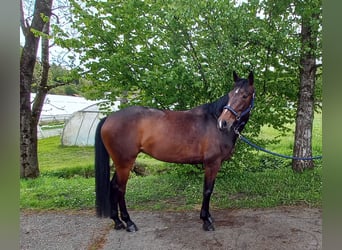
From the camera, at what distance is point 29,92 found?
14.0 ft

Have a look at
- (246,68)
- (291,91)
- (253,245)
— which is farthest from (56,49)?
(253,245)

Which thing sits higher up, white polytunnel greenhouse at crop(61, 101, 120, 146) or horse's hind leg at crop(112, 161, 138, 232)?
white polytunnel greenhouse at crop(61, 101, 120, 146)

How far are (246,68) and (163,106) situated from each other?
1.08 meters

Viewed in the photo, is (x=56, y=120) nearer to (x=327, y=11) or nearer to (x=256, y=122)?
(x=256, y=122)

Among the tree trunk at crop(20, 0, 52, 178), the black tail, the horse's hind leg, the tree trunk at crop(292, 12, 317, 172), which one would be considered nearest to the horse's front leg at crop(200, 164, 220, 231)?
the horse's hind leg

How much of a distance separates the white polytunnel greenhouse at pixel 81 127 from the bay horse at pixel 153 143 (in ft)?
5.74

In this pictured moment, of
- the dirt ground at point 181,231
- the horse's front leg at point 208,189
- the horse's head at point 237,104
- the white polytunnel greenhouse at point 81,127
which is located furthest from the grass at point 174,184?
the horse's head at point 237,104

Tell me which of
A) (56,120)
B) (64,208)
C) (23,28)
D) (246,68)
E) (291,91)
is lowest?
(64,208)

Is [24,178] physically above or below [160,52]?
below

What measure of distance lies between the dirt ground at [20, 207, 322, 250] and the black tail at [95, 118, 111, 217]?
0.23m

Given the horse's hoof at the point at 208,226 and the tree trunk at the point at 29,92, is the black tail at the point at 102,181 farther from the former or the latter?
the tree trunk at the point at 29,92

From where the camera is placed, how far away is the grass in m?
3.38

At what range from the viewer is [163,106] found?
11.3 feet

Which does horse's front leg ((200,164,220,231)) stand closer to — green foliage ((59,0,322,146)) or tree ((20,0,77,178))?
green foliage ((59,0,322,146))
